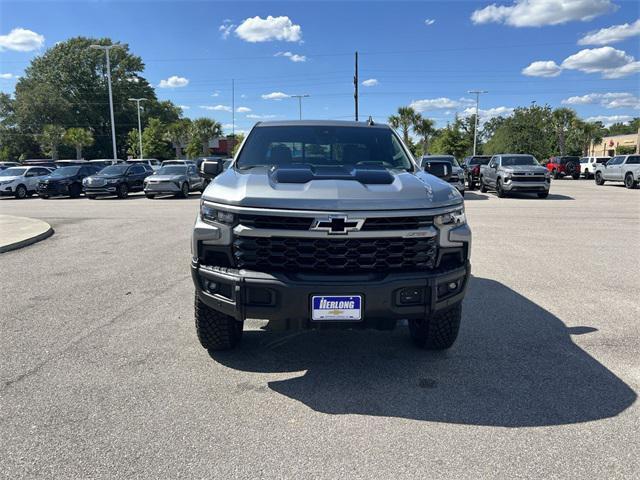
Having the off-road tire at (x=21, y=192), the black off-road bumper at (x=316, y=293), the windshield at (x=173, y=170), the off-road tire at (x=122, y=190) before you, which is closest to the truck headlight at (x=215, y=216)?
the black off-road bumper at (x=316, y=293)

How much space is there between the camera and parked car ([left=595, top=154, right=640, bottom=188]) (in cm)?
2641

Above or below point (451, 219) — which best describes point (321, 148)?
above

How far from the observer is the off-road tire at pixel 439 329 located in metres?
4.00

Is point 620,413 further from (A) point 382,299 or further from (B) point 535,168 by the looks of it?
(B) point 535,168

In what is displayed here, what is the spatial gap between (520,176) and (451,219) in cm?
1862

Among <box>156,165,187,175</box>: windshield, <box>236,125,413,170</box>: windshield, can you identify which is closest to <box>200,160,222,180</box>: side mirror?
<box>236,125,413,170</box>: windshield

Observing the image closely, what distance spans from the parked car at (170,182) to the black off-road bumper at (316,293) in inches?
775

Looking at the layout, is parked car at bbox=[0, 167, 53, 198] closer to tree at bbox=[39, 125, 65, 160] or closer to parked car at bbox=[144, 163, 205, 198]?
parked car at bbox=[144, 163, 205, 198]

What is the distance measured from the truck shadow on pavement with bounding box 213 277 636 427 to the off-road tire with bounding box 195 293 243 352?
147 millimetres

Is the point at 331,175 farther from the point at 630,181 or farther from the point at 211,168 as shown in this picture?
the point at 630,181

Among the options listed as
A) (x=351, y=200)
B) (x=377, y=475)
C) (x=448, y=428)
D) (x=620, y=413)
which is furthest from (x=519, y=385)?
(x=351, y=200)

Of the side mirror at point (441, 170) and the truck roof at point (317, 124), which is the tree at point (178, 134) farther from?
the side mirror at point (441, 170)

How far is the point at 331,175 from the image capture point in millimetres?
3799

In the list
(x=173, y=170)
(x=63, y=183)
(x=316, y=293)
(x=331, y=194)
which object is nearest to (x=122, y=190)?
(x=173, y=170)
